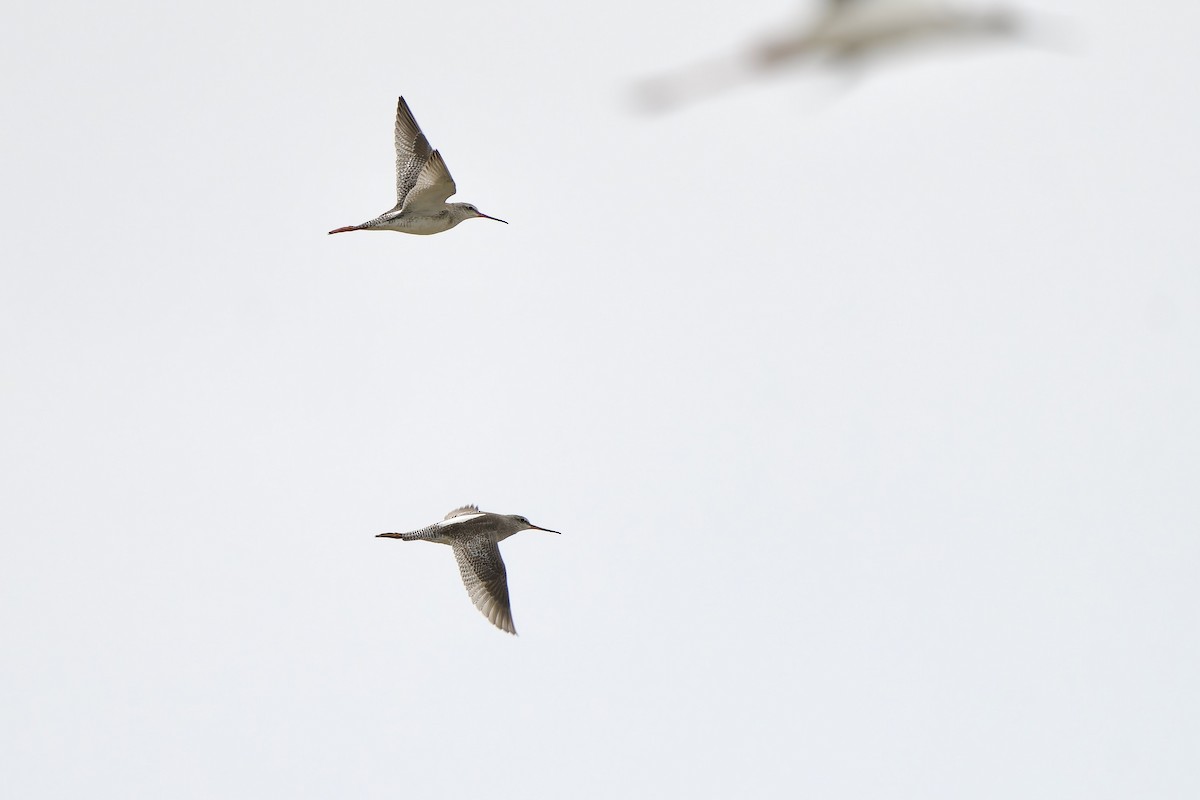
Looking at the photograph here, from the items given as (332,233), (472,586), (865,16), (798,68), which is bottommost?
(798,68)

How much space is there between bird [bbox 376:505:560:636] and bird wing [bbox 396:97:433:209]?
4.45 meters

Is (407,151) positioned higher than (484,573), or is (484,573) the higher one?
(407,151)

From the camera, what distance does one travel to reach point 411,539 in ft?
63.7

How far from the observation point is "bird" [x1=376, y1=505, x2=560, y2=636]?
64.6 ft

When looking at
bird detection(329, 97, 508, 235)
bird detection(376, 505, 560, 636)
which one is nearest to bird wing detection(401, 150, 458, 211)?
bird detection(329, 97, 508, 235)

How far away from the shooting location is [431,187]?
61.0 ft

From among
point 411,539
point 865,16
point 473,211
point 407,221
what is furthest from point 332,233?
point 865,16

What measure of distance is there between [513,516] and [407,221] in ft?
14.9

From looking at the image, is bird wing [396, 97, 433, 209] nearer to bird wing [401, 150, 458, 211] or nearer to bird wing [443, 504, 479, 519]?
bird wing [401, 150, 458, 211]

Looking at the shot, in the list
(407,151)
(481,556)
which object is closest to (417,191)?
(407,151)

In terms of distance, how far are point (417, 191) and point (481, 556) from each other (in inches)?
202

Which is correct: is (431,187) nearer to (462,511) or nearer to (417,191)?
(417,191)

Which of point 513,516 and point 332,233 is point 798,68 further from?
point 513,516

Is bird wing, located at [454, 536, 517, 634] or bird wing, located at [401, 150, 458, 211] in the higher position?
bird wing, located at [401, 150, 458, 211]
